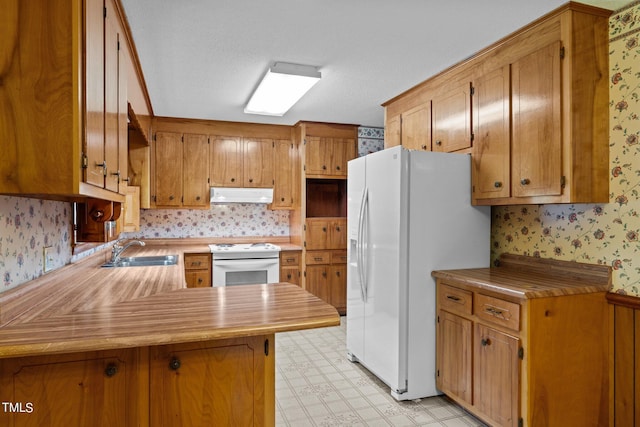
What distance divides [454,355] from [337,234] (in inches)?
99.1

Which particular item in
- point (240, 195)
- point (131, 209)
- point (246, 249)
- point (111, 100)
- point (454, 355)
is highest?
point (111, 100)

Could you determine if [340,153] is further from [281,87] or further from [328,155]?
[281,87]

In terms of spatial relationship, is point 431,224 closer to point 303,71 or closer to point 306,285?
point 303,71

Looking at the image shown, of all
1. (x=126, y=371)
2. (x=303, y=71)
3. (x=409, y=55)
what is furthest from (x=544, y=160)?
(x=126, y=371)

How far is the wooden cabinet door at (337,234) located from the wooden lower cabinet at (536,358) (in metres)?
2.54

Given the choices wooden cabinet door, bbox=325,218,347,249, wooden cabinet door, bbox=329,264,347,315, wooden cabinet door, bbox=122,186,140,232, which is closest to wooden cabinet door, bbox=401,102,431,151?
wooden cabinet door, bbox=325,218,347,249

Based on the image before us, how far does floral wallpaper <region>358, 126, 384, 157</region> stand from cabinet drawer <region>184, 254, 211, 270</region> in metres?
2.31

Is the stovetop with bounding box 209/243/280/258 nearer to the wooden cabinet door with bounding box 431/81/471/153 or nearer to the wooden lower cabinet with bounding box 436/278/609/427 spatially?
the wooden cabinet door with bounding box 431/81/471/153

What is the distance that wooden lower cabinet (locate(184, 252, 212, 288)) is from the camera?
4.36m

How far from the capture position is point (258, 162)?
16.1 ft

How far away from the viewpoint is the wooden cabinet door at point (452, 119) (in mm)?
2779

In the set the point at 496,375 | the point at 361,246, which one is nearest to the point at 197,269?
the point at 361,246

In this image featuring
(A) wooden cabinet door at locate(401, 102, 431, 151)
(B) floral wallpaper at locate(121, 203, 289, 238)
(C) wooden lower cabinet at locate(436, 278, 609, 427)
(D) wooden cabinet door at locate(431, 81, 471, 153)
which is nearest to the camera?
(C) wooden lower cabinet at locate(436, 278, 609, 427)

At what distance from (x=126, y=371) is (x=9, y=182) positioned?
2.40 feet
